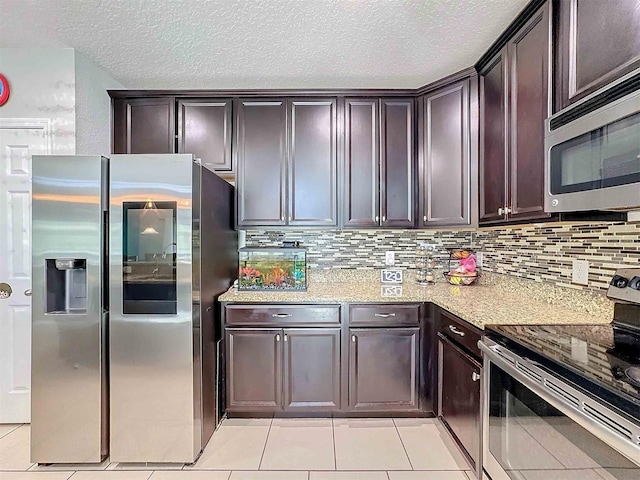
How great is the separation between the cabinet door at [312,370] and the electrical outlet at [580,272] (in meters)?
1.38

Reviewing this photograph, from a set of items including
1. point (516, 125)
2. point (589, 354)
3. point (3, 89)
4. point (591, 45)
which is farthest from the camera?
point (3, 89)

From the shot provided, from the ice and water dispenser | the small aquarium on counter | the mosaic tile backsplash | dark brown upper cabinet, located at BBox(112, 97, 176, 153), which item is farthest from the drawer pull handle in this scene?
dark brown upper cabinet, located at BBox(112, 97, 176, 153)

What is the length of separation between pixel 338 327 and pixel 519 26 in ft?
6.53

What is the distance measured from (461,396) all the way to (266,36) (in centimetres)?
230

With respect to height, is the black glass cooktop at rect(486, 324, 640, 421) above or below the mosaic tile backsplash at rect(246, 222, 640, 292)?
below

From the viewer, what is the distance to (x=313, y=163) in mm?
2598

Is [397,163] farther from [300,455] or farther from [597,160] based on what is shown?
[300,455]

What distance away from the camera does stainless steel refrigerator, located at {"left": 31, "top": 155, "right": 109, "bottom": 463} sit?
6.05ft

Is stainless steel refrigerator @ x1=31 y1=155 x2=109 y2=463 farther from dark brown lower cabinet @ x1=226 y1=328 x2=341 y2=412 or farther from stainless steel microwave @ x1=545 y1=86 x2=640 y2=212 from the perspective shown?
stainless steel microwave @ x1=545 y1=86 x2=640 y2=212

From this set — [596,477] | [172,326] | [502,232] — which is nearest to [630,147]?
[596,477]

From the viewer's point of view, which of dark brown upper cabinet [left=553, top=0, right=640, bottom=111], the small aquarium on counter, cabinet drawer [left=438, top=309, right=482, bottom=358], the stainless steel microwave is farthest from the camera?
the small aquarium on counter

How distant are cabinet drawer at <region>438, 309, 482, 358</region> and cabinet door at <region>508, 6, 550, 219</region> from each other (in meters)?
0.63

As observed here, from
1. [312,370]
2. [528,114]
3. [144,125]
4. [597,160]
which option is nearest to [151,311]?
[312,370]

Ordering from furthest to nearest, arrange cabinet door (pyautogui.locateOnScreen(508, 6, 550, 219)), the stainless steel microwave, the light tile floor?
the light tile floor → cabinet door (pyautogui.locateOnScreen(508, 6, 550, 219)) → the stainless steel microwave
